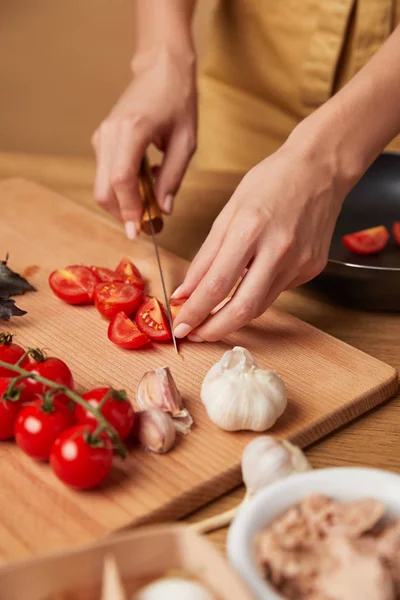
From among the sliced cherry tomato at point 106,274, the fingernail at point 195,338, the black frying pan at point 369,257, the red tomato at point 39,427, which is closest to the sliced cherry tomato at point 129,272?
the sliced cherry tomato at point 106,274


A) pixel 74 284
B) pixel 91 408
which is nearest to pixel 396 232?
pixel 74 284

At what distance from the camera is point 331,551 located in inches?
34.7

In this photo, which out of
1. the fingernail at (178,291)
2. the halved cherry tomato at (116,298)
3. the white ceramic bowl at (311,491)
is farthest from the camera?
the halved cherry tomato at (116,298)

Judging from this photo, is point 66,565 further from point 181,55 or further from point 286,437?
point 181,55

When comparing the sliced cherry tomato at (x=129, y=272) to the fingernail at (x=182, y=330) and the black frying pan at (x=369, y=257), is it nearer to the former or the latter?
the fingernail at (x=182, y=330)

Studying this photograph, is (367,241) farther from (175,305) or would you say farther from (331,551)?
(331,551)

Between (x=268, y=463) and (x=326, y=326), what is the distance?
2.18 feet

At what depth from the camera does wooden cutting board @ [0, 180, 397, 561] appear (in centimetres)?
117

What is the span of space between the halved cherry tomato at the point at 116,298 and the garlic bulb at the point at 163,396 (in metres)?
0.32

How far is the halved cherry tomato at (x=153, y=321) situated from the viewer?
1611 mm

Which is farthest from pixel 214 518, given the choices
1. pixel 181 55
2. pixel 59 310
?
pixel 181 55

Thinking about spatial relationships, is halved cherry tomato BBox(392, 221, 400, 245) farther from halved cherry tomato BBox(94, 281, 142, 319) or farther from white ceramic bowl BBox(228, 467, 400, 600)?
white ceramic bowl BBox(228, 467, 400, 600)

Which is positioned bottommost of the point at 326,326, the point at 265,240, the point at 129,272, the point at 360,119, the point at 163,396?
the point at 326,326

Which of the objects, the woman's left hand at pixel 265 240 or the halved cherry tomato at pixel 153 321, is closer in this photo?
the woman's left hand at pixel 265 240
